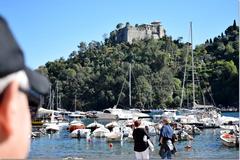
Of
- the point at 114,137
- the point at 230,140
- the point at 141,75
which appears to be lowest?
the point at 114,137

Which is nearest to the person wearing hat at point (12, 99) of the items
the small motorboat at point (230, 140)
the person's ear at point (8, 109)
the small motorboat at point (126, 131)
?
the person's ear at point (8, 109)

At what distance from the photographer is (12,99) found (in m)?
1.89

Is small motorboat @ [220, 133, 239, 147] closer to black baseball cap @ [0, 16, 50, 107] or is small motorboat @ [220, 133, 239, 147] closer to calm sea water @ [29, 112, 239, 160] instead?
calm sea water @ [29, 112, 239, 160]

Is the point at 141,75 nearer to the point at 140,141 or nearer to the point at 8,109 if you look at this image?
the point at 140,141

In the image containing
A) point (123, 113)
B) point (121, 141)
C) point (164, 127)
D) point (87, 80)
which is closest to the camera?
point (164, 127)

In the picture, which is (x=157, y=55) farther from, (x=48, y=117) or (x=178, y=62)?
(x=48, y=117)

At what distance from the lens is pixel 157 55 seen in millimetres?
154125

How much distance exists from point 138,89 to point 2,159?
134956mm

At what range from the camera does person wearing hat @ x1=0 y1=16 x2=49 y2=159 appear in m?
1.87

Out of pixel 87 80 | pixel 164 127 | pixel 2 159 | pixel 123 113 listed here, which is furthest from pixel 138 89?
pixel 2 159

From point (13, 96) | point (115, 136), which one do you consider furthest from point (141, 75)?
point (13, 96)

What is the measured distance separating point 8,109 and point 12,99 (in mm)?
43

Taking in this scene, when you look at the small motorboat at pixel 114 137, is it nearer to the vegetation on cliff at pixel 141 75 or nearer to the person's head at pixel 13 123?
the person's head at pixel 13 123

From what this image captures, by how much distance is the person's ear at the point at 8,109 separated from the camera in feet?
6.07
